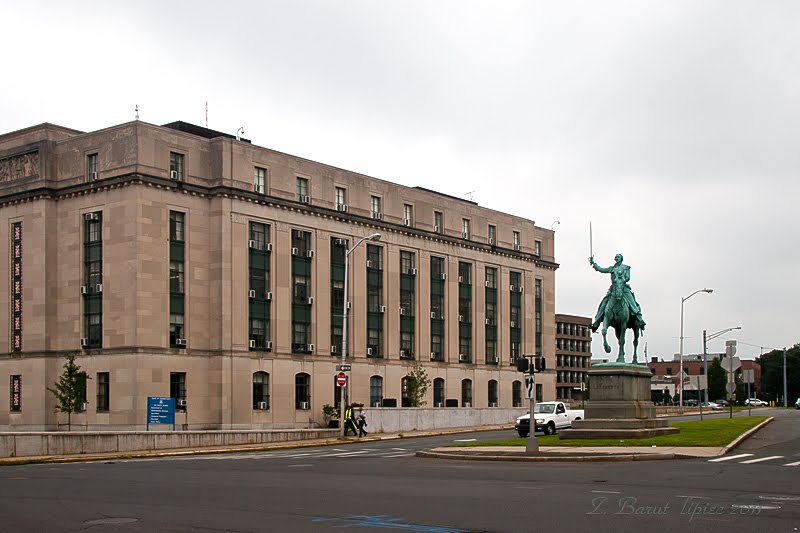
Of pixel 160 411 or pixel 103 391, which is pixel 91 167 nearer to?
pixel 103 391

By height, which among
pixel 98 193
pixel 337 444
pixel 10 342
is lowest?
pixel 337 444

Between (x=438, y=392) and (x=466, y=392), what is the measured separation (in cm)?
391

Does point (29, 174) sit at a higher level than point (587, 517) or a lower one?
higher

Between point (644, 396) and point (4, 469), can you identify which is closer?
point (4, 469)

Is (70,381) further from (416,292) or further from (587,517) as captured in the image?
(587,517)

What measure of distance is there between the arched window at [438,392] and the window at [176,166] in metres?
28.2

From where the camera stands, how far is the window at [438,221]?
82.9m

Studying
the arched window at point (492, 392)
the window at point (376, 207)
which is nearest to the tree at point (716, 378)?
the arched window at point (492, 392)

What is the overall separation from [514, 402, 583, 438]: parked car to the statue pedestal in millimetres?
8618

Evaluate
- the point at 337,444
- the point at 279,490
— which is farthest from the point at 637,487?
the point at 337,444

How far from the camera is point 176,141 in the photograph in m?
63.3

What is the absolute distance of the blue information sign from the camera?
54.7 meters

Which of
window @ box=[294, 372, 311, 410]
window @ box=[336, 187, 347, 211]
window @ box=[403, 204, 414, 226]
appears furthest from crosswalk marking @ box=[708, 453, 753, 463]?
window @ box=[403, 204, 414, 226]

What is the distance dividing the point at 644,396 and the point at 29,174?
4266 cm
